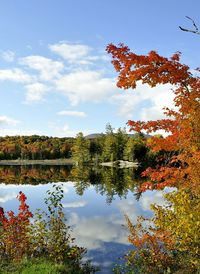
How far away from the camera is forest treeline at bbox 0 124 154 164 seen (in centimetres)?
11025

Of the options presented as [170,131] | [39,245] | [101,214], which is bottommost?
[101,214]

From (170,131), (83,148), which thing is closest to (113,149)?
(83,148)

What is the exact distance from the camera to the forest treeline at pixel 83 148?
11025 centimetres

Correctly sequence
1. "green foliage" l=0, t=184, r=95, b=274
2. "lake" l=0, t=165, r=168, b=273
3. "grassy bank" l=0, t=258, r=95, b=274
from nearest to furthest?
"grassy bank" l=0, t=258, r=95, b=274 → "green foliage" l=0, t=184, r=95, b=274 → "lake" l=0, t=165, r=168, b=273

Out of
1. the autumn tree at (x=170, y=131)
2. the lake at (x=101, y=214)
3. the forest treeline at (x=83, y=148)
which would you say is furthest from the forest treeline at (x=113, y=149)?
the autumn tree at (x=170, y=131)

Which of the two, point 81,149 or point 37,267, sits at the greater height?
point 81,149

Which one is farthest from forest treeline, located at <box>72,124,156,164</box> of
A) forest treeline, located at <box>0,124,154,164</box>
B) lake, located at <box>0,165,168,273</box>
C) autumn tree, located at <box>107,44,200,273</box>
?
autumn tree, located at <box>107,44,200,273</box>

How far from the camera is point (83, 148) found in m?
127

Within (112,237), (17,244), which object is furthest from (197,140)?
(112,237)

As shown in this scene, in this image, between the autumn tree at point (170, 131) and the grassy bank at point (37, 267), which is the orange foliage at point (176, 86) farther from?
the grassy bank at point (37, 267)

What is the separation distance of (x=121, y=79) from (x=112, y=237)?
11.7m

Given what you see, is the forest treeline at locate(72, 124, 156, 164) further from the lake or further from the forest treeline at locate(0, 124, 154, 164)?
the lake

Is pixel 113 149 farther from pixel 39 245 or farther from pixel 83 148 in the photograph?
pixel 39 245

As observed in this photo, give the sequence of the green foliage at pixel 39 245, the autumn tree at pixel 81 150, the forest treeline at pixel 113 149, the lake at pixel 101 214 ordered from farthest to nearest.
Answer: the autumn tree at pixel 81 150 → the forest treeline at pixel 113 149 → the lake at pixel 101 214 → the green foliage at pixel 39 245
